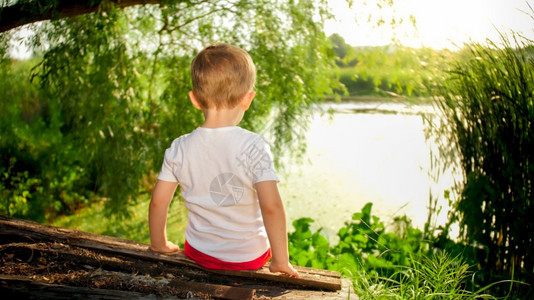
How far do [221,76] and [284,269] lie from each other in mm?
742

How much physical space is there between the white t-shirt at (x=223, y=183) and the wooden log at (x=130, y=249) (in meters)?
0.09

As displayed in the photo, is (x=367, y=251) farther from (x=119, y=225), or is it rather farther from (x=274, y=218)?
(x=119, y=225)

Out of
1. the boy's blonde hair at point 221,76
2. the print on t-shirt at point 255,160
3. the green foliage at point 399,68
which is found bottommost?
the print on t-shirt at point 255,160

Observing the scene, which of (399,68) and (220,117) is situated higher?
(399,68)

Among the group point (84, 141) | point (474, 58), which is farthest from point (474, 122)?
point (84, 141)

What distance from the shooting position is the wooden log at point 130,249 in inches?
69.1

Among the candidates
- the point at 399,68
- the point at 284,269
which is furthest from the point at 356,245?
the point at 284,269

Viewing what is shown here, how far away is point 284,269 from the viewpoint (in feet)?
5.61

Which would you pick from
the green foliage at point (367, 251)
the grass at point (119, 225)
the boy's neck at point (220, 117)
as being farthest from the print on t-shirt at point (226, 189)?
the grass at point (119, 225)

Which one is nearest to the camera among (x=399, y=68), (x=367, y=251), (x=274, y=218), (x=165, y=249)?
(x=274, y=218)

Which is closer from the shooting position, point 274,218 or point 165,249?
point 274,218

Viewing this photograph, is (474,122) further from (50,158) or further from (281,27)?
(50,158)

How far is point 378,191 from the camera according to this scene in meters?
5.38

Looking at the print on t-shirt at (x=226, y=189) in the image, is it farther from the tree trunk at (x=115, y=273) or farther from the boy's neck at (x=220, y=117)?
the tree trunk at (x=115, y=273)
